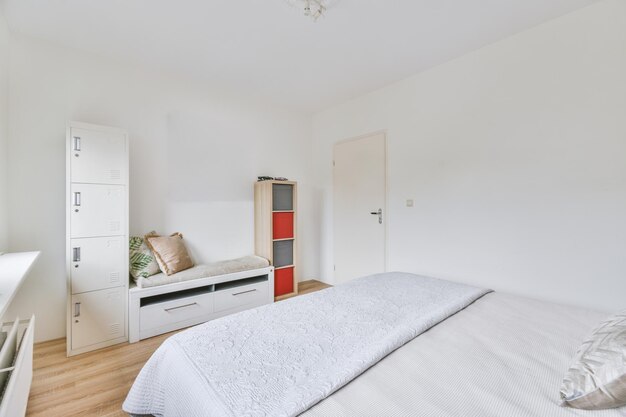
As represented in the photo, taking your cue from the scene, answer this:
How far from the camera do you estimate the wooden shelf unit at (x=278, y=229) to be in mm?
3346

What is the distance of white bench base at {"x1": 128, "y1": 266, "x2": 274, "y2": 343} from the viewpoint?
2383 millimetres

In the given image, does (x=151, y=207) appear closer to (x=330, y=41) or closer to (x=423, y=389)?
(x=330, y=41)

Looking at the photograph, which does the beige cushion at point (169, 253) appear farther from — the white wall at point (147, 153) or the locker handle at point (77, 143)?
the locker handle at point (77, 143)

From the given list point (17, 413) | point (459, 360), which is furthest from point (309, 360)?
point (17, 413)

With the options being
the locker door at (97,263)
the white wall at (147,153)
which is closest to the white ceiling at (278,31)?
the white wall at (147,153)

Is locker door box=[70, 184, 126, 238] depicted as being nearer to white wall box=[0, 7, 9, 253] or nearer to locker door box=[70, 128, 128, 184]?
locker door box=[70, 128, 128, 184]

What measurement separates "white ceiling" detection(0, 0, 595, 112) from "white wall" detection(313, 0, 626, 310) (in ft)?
0.80

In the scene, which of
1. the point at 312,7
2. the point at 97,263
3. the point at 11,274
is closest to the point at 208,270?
the point at 97,263

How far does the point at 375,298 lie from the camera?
1725mm

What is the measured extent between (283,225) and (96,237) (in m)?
1.82

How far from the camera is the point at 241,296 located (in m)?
2.96

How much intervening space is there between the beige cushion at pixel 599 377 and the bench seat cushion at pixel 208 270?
2.59m

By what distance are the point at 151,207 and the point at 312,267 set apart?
7.46ft

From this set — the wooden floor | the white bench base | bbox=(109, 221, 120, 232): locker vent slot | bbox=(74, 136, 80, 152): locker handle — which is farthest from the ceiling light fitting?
→ the wooden floor
